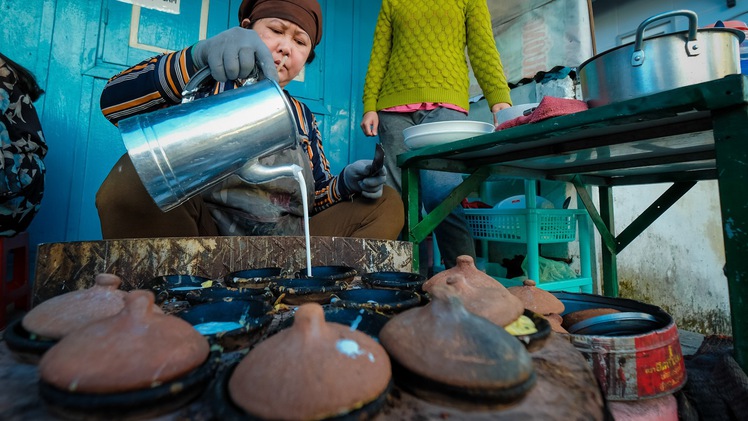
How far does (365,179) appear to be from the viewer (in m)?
1.59

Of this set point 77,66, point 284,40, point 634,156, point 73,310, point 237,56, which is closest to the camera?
point 73,310

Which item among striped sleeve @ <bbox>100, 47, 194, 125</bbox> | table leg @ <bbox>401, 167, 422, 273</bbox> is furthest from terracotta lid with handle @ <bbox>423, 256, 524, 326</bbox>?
striped sleeve @ <bbox>100, 47, 194, 125</bbox>

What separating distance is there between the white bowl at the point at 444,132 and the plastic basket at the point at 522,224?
0.81 metres

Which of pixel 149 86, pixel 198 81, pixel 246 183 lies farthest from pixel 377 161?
pixel 149 86

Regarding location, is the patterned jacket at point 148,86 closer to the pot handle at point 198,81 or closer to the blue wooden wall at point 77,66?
the pot handle at point 198,81

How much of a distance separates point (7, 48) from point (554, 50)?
3.60 meters

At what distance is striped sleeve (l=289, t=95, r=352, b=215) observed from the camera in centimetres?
180

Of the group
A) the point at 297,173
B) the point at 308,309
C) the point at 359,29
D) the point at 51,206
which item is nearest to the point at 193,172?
the point at 297,173

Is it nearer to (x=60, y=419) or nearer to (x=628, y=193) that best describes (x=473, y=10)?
(x=628, y=193)

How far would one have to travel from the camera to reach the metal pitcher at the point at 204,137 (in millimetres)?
751

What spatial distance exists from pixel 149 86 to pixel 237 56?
446 mm

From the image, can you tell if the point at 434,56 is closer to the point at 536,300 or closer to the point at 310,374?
the point at 536,300

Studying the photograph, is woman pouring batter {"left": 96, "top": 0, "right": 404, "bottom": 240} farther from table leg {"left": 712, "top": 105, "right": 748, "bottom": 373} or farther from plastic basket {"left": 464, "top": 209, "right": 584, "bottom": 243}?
table leg {"left": 712, "top": 105, "right": 748, "bottom": 373}

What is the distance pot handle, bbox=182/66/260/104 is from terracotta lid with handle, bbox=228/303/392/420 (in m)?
0.75
